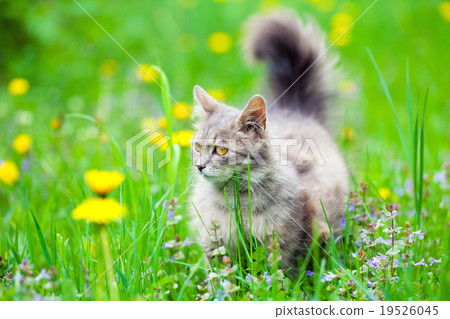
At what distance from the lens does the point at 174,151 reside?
2703 millimetres

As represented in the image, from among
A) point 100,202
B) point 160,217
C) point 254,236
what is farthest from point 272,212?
point 100,202

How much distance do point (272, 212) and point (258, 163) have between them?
0.83 ft

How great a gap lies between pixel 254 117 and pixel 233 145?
0.18 metres

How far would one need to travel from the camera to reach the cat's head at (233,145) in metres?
2.48

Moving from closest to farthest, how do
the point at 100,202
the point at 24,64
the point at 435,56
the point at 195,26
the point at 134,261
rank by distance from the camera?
the point at 100,202 → the point at 134,261 → the point at 24,64 → the point at 435,56 → the point at 195,26

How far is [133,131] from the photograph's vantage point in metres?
4.38

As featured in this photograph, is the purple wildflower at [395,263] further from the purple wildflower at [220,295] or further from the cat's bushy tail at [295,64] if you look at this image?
the cat's bushy tail at [295,64]

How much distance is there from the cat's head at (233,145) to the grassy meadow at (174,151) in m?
0.22

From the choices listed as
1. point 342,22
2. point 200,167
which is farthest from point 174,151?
point 342,22

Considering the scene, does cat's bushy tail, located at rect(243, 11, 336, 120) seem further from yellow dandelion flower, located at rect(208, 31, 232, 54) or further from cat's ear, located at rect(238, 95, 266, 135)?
yellow dandelion flower, located at rect(208, 31, 232, 54)

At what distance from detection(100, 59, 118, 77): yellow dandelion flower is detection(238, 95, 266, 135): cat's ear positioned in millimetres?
2943

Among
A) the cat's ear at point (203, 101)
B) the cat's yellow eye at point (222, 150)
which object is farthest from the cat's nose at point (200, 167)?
the cat's ear at point (203, 101)

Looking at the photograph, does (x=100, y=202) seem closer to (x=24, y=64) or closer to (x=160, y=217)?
(x=160, y=217)

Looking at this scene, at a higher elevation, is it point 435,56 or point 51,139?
point 435,56
